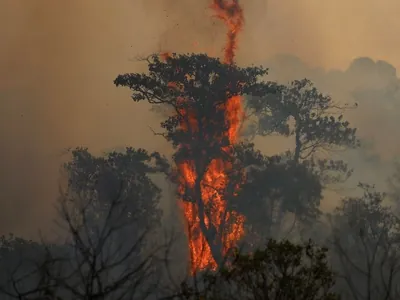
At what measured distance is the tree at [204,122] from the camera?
3691cm

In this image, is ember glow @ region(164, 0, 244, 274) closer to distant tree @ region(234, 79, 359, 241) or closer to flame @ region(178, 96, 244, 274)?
flame @ region(178, 96, 244, 274)

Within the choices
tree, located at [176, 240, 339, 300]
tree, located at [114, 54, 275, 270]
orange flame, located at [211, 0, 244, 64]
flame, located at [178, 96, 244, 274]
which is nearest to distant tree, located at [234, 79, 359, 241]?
flame, located at [178, 96, 244, 274]

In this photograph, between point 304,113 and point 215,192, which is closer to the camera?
point 215,192

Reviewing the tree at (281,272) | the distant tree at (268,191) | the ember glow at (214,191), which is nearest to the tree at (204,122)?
the ember glow at (214,191)

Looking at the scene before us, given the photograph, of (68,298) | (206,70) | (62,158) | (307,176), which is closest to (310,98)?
(307,176)

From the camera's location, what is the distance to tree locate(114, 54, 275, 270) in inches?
1453

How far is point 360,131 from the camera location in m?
72.1

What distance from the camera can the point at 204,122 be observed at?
38.6 metres

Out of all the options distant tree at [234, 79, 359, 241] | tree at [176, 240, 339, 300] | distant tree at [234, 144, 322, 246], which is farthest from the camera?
distant tree at [234, 79, 359, 241]

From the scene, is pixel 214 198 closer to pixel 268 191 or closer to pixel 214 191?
pixel 214 191

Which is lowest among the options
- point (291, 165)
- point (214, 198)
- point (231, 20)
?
→ point (214, 198)

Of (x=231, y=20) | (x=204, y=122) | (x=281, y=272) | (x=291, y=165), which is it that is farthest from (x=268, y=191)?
(x=281, y=272)

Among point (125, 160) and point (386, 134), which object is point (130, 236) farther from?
point (386, 134)

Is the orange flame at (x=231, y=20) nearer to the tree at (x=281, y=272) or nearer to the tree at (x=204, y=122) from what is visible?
the tree at (x=204, y=122)
